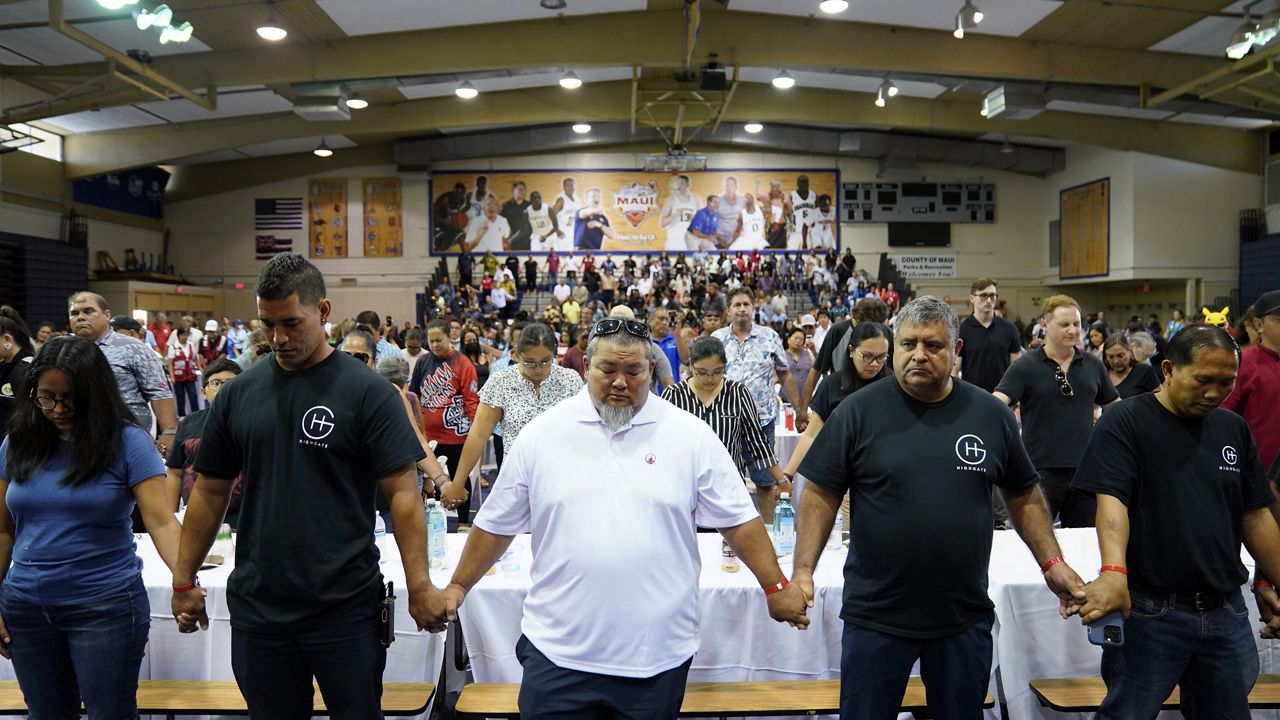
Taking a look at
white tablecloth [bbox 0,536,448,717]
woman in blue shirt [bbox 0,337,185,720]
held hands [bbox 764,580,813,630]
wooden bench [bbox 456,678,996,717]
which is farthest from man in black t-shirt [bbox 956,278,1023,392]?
woman in blue shirt [bbox 0,337,185,720]

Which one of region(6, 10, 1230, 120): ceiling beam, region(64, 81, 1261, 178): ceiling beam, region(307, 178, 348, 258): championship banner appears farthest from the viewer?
region(307, 178, 348, 258): championship banner

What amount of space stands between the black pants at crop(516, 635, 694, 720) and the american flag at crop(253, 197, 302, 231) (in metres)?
22.8

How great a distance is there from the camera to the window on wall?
17.1 metres

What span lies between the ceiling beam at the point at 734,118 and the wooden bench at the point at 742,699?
15.9m

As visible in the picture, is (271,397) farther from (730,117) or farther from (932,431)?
(730,117)

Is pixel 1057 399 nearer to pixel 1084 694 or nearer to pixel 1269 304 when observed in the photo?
pixel 1269 304

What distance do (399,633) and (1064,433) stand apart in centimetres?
325

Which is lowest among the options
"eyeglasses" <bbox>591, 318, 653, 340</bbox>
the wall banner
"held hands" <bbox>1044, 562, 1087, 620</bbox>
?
"held hands" <bbox>1044, 562, 1087, 620</bbox>

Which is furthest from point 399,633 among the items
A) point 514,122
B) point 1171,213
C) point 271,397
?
point 1171,213

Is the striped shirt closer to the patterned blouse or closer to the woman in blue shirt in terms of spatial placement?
the patterned blouse

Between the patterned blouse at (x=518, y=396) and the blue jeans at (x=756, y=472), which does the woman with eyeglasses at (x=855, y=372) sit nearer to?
the blue jeans at (x=756, y=472)

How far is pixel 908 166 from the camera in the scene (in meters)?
22.6

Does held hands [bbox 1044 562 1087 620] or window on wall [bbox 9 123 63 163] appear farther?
window on wall [bbox 9 123 63 163]

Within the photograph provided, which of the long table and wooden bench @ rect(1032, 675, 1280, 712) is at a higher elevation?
the long table
